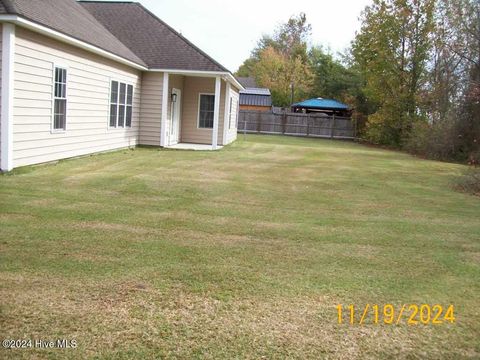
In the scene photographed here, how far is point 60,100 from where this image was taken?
11164 mm

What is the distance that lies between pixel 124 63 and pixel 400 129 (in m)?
18.1

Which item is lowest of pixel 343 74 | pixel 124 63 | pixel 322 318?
pixel 322 318

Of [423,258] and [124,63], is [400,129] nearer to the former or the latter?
[124,63]

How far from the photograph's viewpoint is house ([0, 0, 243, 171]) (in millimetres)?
9297

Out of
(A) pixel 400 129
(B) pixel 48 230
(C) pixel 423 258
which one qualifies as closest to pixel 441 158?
(A) pixel 400 129

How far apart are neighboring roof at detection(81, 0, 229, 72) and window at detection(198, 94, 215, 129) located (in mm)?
2640

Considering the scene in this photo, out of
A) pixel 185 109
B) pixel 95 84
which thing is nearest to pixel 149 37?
pixel 185 109

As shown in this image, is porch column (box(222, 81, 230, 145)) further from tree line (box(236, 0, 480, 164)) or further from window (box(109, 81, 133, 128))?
tree line (box(236, 0, 480, 164))

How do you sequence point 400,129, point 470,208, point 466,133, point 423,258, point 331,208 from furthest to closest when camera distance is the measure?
point 400,129 < point 466,133 < point 470,208 < point 331,208 < point 423,258

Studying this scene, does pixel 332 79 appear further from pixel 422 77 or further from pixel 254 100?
pixel 422 77

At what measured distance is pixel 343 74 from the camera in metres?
43.9

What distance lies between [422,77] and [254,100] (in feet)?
59.6

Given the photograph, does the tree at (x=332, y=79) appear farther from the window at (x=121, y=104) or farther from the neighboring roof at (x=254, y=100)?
the window at (x=121, y=104)

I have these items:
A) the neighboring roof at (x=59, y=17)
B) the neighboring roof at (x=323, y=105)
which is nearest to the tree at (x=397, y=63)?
the neighboring roof at (x=323, y=105)
